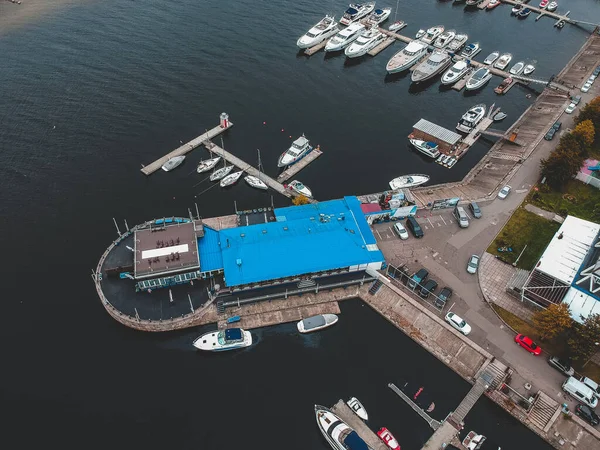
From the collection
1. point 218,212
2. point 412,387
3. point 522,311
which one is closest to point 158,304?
point 218,212

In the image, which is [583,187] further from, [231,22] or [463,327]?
[231,22]

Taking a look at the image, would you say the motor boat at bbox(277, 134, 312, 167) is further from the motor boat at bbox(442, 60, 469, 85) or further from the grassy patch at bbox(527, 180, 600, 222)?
the motor boat at bbox(442, 60, 469, 85)

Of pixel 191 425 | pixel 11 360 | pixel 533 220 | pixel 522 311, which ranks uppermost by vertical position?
pixel 533 220

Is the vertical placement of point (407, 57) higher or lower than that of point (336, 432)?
higher

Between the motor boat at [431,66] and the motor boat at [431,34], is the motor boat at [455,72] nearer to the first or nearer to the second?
the motor boat at [431,66]

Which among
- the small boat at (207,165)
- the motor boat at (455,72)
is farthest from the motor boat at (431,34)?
the small boat at (207,165)

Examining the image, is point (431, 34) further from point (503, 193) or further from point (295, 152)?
point (503, 193)

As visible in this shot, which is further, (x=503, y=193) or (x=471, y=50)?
(x=471, y=50)

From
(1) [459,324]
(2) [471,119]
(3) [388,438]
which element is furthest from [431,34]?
(3) [388,438]
